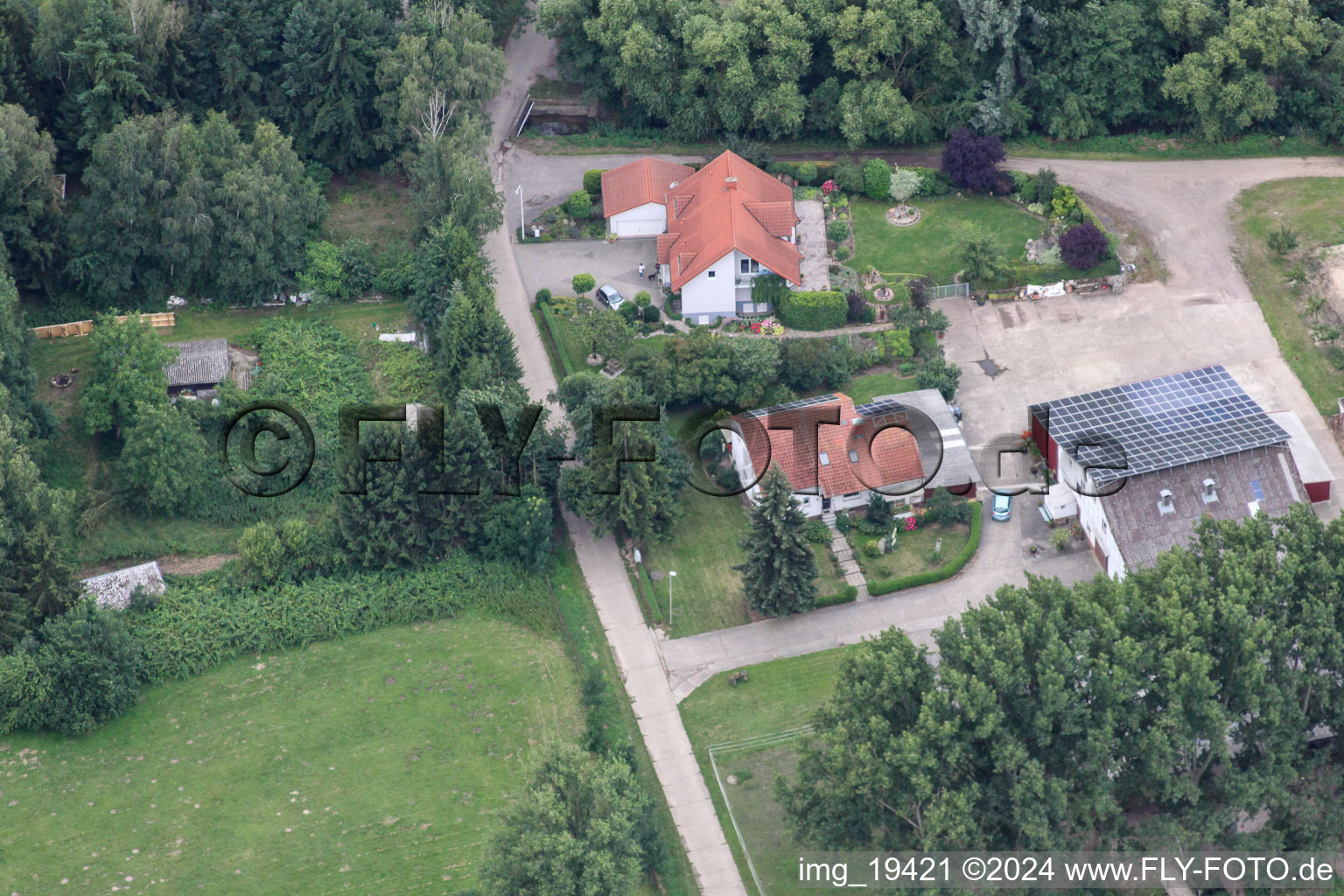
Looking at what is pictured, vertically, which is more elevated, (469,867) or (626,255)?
(626,255)

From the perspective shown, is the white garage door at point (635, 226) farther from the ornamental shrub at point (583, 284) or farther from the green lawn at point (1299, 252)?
the green lawn at point (1299, 252)

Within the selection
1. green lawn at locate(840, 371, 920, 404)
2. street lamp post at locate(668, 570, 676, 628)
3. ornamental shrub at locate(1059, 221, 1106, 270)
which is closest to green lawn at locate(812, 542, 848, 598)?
street lamp post at locate(668, 570, 676, 628)

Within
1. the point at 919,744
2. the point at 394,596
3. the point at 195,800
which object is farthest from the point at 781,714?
the point at 195,800

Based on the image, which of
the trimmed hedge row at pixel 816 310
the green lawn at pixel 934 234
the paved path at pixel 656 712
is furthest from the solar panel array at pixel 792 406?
the green lawn at pixel 934 234

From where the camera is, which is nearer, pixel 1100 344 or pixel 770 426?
pixel 770 426

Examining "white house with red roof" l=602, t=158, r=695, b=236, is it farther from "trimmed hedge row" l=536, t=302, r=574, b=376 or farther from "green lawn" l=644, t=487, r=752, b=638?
"green lawn" l=644, t=487, r=752, b=638

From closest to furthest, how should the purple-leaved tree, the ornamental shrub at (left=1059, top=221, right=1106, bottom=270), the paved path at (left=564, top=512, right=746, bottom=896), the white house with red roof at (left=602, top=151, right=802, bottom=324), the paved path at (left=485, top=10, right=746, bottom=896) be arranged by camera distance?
the paved path at (left=564, top=512, right=746, bottom=896) → the paved path at (left=485, top=10, right=746, bottom=896) → the white house with red roof at (left=602, top=151, right=802, bottom=324) → the ornamental shrub at (left=1059, top=221, right=1106, bottom=270) → the purple-leaved tree

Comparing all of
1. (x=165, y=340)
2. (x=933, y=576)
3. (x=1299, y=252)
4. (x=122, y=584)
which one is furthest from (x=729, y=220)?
(x=122, y=584)

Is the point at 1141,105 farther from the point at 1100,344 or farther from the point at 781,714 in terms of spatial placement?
the point at 781,714
